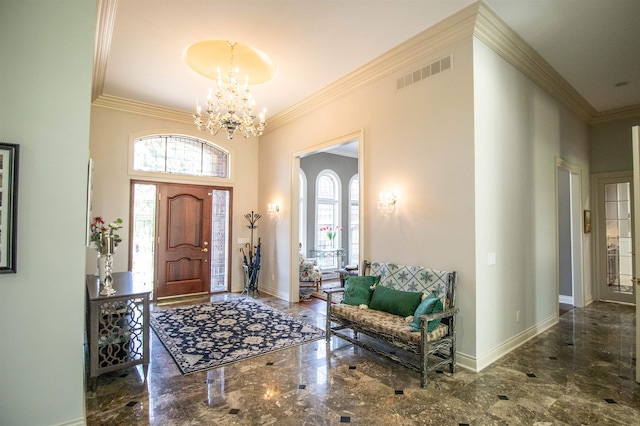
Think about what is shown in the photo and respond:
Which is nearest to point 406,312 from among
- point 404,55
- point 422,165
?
point 422,165

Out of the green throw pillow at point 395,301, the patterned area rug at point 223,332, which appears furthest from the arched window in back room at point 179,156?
the green throw pillow at point 395,301

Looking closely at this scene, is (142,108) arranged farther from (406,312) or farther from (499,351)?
(499,351)

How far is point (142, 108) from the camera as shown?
5977 mm

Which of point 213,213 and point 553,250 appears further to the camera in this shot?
point 213,213

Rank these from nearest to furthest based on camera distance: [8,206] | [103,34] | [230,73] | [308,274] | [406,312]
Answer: [8,206]
[406,312]
[103,34]
[230,73]
[308,274]

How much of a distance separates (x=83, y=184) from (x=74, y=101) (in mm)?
573

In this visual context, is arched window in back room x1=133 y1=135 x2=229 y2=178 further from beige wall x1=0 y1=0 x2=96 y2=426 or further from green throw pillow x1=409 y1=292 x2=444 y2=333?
green throw pillow x1=409 y1=292 x2=444 y2=333

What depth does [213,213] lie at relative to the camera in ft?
22.4

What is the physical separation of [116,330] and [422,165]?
12.2ft

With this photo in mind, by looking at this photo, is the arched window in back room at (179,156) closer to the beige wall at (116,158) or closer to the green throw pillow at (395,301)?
the beige wall at (116,158)

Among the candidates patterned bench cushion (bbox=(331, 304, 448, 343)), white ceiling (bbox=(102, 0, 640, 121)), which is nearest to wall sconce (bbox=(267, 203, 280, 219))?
white ceiling (bbox=(102, 0, 640, 121))

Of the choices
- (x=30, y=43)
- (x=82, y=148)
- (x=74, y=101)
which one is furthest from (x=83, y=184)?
(x=30, y=43)

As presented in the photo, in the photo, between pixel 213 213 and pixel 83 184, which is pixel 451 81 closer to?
pixel 83 184

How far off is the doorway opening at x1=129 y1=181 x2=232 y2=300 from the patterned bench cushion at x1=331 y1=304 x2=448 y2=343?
3.76 m
